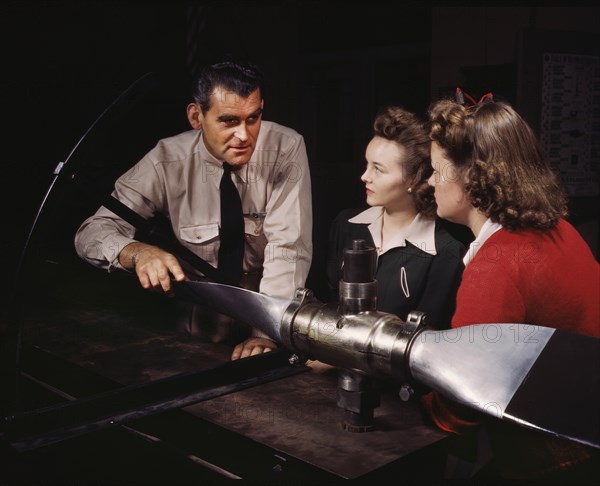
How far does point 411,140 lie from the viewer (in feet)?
6.71

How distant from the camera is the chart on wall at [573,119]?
3.10 meters

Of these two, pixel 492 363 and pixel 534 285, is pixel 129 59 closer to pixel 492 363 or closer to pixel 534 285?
pixel 534 285

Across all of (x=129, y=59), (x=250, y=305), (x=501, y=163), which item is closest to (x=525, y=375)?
(x=250, y=305)

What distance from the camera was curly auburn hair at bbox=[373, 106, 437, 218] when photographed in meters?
2.04

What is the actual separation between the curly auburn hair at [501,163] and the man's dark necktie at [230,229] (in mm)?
953

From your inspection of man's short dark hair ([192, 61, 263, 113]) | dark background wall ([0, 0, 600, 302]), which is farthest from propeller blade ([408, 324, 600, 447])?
dark background wall ([0, 0, 600, 302])

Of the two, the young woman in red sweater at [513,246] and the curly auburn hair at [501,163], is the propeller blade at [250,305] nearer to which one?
the young woman in red sweater at [513,246]

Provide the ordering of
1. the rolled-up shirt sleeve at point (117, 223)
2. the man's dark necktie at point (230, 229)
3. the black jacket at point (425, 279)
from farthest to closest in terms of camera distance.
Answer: the man's dark necktie at point (230, 229) → the black jacket at point (425, 279) → the rolled-up shirt sleeve at point (117, 223)

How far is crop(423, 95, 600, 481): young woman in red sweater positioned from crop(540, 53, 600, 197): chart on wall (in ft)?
5.79

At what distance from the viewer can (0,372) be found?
4.86 ft

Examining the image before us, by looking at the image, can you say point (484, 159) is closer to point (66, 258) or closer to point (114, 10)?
point (66, 258)

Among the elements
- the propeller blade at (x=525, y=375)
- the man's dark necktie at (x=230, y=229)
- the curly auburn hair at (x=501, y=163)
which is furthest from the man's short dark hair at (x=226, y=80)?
the propeller blade at (x=525, y=375)

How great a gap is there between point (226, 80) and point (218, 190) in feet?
1.50

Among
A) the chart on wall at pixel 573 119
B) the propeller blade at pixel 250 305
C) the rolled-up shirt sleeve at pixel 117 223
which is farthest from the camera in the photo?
the chart on wall at pixel 573 119
